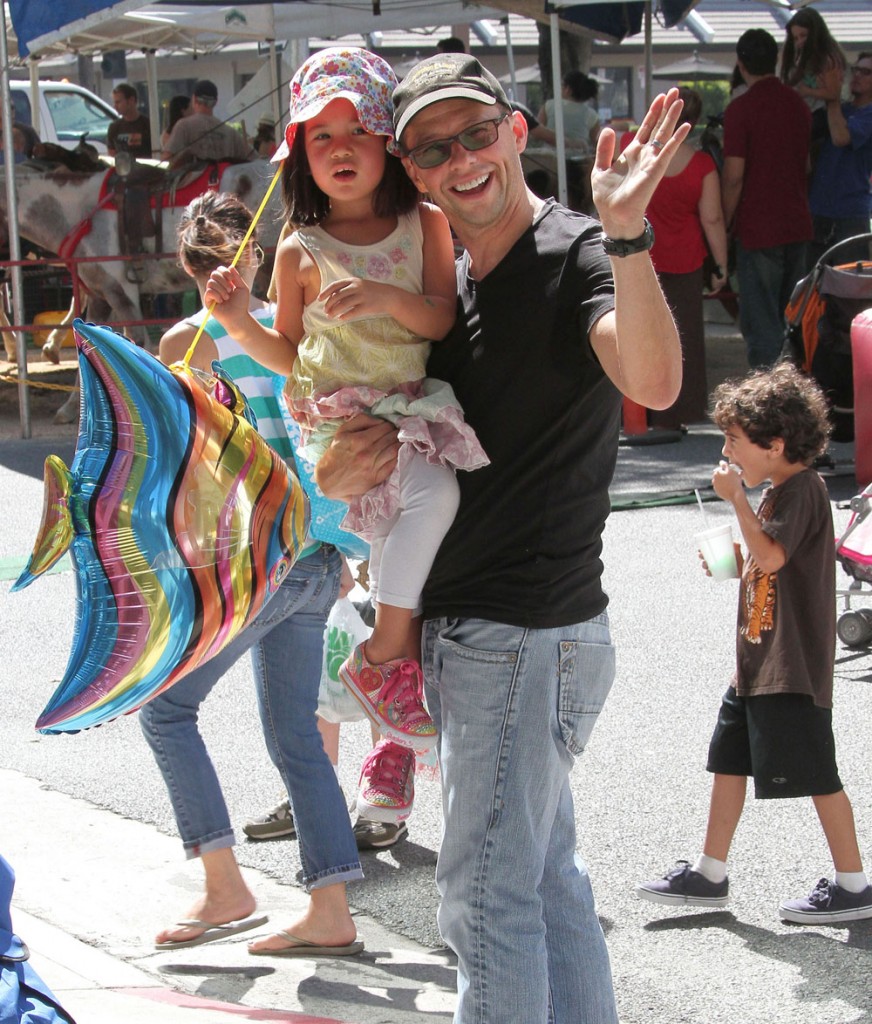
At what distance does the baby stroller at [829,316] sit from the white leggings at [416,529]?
667 cm

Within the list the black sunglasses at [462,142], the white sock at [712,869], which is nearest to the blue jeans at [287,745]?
the white sock at [712,869]

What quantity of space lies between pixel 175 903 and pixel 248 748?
119cm

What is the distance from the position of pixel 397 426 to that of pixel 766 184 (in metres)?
8.59

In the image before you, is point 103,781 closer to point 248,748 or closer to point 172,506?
point 248,748

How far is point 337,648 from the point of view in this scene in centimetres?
437

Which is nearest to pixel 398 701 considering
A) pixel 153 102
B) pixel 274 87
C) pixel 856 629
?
pixel 856 629

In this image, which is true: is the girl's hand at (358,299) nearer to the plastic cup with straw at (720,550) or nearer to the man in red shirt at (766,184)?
the plastic cup with straw at (720,550)

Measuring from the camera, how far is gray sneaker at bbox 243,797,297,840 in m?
4.57

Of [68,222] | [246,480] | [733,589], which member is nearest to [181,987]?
[246,480]

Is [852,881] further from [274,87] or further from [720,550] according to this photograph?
[274,87]

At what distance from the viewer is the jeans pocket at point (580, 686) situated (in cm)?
262

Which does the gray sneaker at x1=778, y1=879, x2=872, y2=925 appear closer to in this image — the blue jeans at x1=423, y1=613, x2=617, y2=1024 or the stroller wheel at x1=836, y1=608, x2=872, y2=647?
the blue jeans at x1=423, y1=613, x2=617, y2=1024

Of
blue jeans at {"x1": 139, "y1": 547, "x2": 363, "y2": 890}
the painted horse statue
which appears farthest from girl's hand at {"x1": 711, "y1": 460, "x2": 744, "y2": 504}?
the painted horse statue

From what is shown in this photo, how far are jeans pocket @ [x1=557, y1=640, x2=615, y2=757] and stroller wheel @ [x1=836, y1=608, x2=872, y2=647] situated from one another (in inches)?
143
